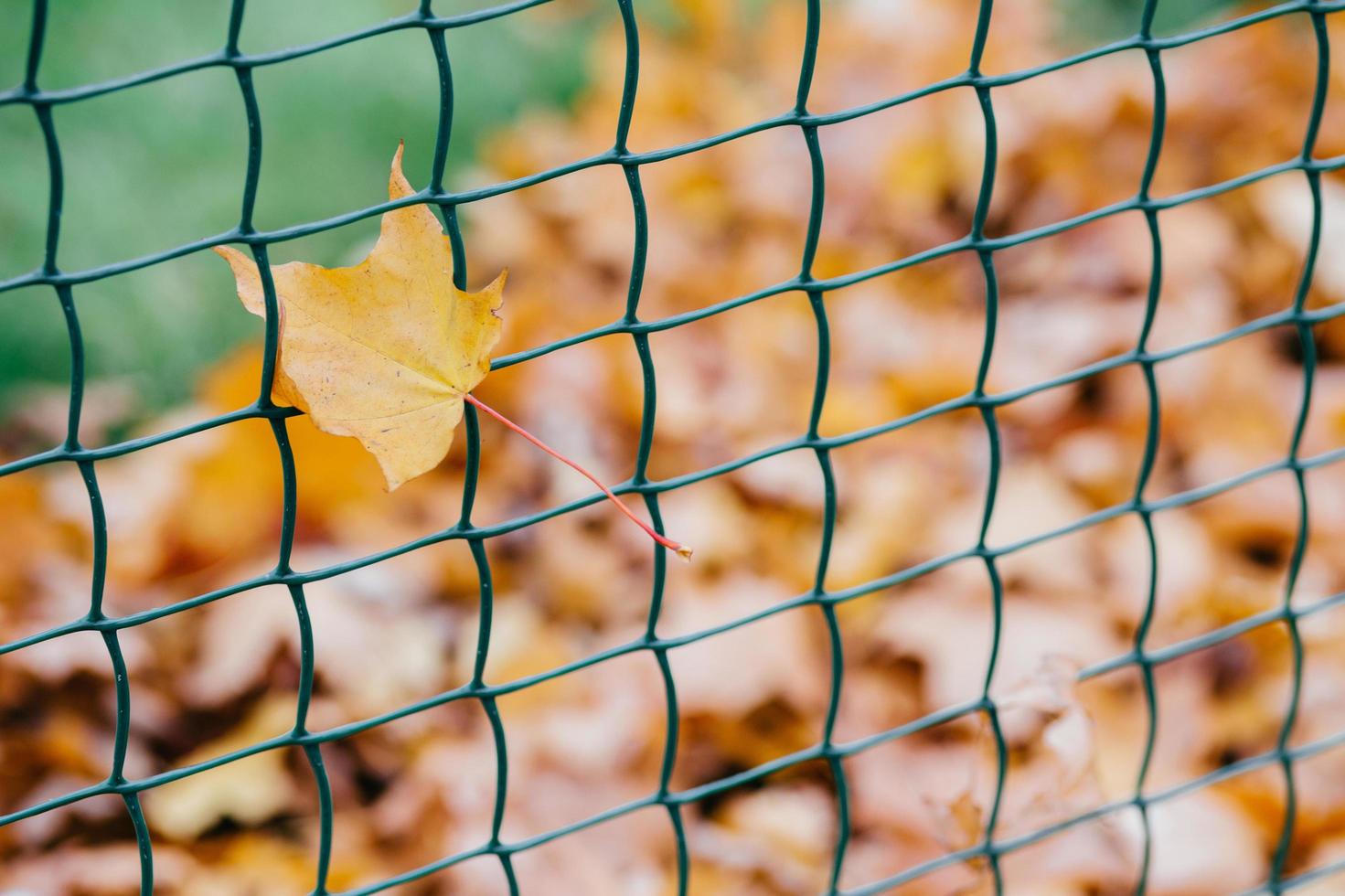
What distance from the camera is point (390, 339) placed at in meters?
0.78

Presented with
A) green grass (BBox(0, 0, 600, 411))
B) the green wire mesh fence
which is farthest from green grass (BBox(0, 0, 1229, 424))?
the green wire mesh fence

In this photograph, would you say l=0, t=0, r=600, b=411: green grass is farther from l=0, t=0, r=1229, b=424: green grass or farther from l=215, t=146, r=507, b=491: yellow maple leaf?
l=215, t=146, r=507, b=491: yellow maple leaf

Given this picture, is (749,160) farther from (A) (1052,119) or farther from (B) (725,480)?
(B) (725,480)

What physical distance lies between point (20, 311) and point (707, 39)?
1.43m

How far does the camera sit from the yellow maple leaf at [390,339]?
0.75 metres

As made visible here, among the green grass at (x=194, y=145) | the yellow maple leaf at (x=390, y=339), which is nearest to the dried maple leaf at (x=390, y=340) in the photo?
the yellow maple leaf at (x=390, y=339)

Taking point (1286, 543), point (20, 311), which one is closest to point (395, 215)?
point (1286, 543)

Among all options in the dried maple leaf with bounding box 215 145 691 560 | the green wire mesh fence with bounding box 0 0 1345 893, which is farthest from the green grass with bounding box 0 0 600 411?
the dried maple leaf with bounding box 215 145 691 560

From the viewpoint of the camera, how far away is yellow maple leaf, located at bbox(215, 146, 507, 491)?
0.75 m

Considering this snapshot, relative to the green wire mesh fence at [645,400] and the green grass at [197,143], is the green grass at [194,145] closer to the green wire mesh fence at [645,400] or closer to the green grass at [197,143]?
the green grass at [197,143]

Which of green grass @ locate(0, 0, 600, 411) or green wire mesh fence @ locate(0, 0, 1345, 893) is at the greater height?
green wire mesh fence @ locate(0, 0, 1345, 893)

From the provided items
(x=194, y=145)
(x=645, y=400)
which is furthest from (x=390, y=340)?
(x=194, y=145)

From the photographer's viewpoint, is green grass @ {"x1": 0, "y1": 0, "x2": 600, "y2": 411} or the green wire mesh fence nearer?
the green wire mesh fence

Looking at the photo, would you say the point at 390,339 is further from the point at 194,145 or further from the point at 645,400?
the point at 194,145
